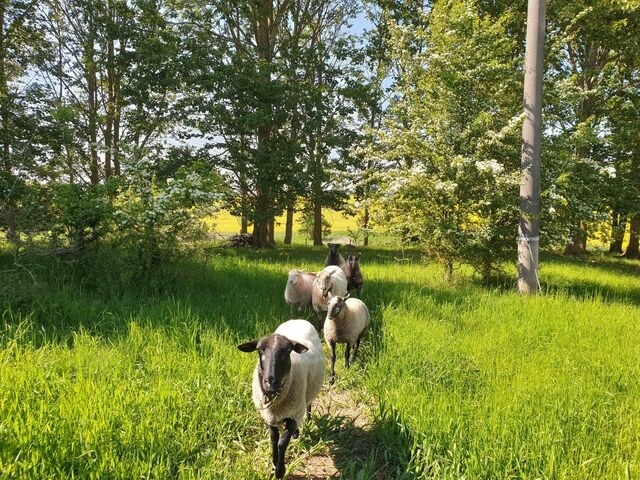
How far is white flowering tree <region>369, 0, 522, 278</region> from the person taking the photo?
9.38 metres

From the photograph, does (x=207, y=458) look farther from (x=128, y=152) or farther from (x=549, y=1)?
(x=549, y=1)

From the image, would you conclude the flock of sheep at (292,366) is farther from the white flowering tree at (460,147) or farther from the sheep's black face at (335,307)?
the white flowering tree at (460,147)

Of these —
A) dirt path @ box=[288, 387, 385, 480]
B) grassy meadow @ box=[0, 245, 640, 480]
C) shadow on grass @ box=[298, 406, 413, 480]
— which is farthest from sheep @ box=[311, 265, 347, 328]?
shadow on grass @ box=[298, 406, 413, 480]

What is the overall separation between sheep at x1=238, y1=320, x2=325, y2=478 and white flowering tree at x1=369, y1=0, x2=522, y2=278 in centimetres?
657

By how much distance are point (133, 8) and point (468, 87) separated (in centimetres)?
1288

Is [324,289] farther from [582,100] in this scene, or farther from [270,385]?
[582,100]

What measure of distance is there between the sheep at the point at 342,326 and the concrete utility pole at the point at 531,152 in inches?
195

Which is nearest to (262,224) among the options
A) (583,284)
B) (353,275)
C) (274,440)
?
(353,275)

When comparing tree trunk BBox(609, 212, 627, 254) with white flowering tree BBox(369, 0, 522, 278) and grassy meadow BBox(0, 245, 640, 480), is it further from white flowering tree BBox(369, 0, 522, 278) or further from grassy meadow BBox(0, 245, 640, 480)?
grassy meadow BBox(0, 245, 640, 480)

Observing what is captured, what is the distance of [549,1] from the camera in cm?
1509

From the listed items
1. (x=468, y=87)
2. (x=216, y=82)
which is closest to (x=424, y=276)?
(x=468, y=87)

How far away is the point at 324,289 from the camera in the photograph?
629 cm

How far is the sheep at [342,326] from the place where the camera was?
5.02 m

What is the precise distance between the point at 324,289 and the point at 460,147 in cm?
538
